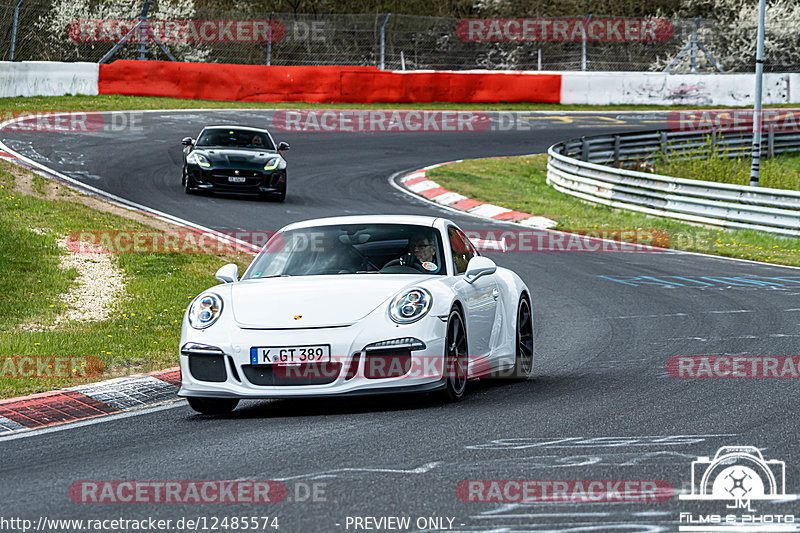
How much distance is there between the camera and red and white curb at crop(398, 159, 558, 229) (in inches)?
859

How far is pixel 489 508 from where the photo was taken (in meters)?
5.08

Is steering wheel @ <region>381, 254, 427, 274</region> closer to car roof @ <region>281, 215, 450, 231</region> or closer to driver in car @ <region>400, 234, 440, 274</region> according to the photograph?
driver in car @ <region>400, 234, 440, 274</region>

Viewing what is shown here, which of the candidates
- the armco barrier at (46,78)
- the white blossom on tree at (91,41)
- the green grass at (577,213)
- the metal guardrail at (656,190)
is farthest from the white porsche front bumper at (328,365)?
the white blossom on tree at (91,41)

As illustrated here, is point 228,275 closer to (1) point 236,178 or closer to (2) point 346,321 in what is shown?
(2) point 346,321

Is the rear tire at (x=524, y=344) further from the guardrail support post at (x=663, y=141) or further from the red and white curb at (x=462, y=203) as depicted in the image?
A: the guardrail support post at (x=663, y=141)

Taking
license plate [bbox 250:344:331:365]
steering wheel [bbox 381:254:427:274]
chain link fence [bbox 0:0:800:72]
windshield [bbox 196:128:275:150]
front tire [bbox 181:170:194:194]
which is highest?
chain link fence [bbox 0:0:800:72]

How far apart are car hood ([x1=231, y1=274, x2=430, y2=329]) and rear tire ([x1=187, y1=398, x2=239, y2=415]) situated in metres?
0.61

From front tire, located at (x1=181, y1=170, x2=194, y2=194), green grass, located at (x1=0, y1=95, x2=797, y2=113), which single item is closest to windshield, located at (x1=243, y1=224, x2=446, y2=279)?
front tire, located at (x1=181, y1=170, x2=194, y2=194)

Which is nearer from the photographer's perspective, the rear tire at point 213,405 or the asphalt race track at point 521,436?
the asphalt race track at point 521,436

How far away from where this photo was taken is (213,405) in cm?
792

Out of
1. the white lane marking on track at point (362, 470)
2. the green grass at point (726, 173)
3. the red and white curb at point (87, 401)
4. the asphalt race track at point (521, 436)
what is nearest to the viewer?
the asphalt race track at point (521, 436)

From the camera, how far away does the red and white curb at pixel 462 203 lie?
21.8 m

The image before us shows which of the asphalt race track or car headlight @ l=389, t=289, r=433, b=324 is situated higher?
car headlight @ l=389, t=289, r=433, b=324

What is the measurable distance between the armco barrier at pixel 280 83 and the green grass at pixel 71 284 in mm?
18329
